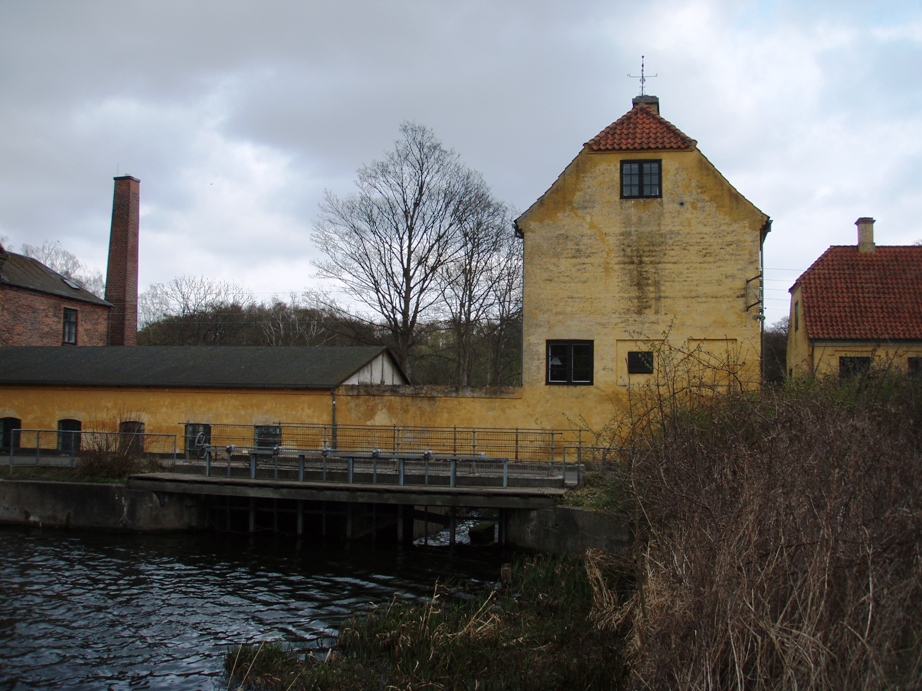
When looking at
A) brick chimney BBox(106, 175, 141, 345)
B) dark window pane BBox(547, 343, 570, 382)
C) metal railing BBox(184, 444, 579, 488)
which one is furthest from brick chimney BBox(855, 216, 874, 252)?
brick chimney BBox(106, 175, 141, 345)

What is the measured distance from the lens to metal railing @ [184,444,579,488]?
60.0 feet

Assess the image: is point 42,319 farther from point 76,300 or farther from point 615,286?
point 615,286

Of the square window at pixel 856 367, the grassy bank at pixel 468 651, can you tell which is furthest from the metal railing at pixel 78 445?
the square window at pixel 856 367

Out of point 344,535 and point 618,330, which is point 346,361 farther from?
point 618,330

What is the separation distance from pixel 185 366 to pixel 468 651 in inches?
788

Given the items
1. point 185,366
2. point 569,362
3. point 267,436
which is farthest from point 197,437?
point 569,362

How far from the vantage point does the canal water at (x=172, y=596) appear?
34.0ft

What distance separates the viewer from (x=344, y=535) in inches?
801

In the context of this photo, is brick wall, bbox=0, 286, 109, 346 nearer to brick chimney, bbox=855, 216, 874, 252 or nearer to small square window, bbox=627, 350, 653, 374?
small square window, bbox=627, 350, 653, 374

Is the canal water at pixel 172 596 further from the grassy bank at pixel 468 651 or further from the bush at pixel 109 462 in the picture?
the bush at pixel 109 462

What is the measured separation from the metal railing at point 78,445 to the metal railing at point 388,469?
1.58 meters

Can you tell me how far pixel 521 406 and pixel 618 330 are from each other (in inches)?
139

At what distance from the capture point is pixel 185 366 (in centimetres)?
2689

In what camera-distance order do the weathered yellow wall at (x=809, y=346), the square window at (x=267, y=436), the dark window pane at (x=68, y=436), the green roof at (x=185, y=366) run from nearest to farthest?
the square window at (x=267, y=436) → the dark window pane at (x=68, y=436) → the green roof at (x=185, y=366) → the weathered yellow wall at (x=809, y=346)
